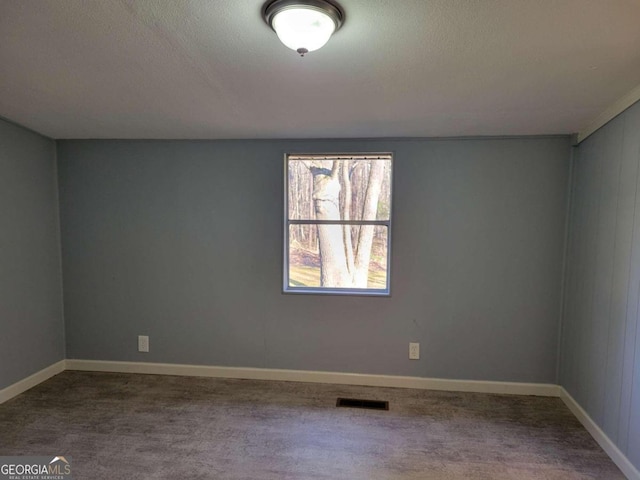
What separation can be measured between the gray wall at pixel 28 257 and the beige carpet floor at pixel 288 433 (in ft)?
1.11

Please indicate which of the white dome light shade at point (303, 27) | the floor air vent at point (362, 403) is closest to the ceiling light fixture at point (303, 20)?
the white dome light shade at point (303, 27)

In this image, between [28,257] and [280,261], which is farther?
[280,261]

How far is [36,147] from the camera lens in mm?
2787

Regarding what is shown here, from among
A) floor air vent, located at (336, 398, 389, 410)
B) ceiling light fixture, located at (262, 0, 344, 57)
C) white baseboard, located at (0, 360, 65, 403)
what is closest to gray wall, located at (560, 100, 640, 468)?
floor air vent, located at (336, 398, 389, 410)

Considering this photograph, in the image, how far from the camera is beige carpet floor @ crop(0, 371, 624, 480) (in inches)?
74.1

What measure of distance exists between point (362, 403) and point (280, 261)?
1.33m

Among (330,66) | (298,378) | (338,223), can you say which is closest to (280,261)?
(338,223)

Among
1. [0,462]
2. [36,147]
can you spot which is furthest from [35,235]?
[0,462]

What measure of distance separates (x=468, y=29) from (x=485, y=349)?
243cm

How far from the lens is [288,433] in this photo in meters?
2.19

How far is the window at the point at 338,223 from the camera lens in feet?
9.36

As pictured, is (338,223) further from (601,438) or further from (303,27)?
(601,438)

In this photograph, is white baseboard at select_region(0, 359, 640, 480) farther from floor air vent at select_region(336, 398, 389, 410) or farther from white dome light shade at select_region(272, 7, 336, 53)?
white dome light shade at select_region(272, 7, 336, 53)

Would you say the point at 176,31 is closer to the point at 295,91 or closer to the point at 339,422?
the point at 295,91
